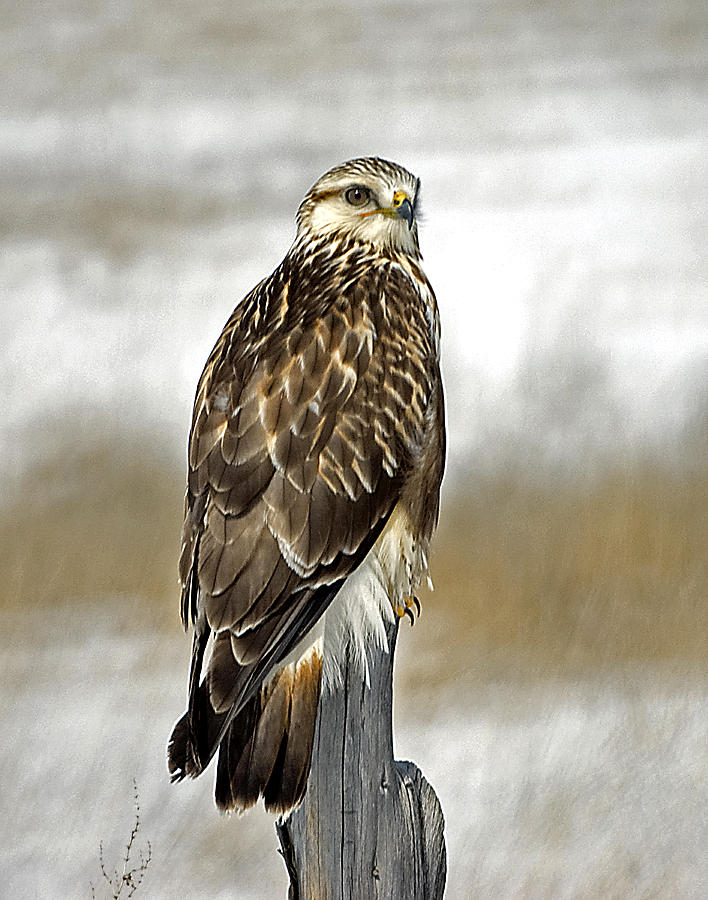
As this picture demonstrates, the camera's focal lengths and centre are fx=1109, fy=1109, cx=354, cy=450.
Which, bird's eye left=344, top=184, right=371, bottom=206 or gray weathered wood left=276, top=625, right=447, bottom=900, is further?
bird's eye left=344, top=184, right=371, bottom=206

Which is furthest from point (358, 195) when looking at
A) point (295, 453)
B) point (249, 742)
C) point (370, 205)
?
point (249, 742)

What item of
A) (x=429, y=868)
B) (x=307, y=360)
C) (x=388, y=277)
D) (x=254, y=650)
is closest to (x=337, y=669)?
(x=254, y=650)

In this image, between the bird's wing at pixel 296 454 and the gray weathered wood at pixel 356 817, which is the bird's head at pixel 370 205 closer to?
the bird's wing at pixel 296 454

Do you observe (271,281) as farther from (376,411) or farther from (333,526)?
(333,526)

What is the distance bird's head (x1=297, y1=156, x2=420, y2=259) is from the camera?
1931mm

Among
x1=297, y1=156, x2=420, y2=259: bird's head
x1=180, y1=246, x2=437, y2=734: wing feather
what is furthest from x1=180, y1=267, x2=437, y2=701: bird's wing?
x1=297, y1=156, x2=420, y2=259: bird's head

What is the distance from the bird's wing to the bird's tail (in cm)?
5

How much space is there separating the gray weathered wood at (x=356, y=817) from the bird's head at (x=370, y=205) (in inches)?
31.3

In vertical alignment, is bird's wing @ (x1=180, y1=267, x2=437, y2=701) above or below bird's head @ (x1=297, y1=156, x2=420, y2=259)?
below

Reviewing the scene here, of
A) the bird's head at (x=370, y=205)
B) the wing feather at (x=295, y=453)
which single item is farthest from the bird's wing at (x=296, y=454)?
the bird's head at (x=370, y=205)

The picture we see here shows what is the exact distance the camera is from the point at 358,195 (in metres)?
1.95

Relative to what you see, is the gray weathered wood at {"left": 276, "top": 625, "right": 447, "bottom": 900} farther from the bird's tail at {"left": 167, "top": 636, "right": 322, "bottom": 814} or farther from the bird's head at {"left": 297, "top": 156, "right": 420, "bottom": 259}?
the bird's head at {"left": 297, "top": 156, "right": 420, "bottom": 259}

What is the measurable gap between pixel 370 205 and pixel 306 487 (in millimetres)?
604

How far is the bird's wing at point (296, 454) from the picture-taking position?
1.51 m
